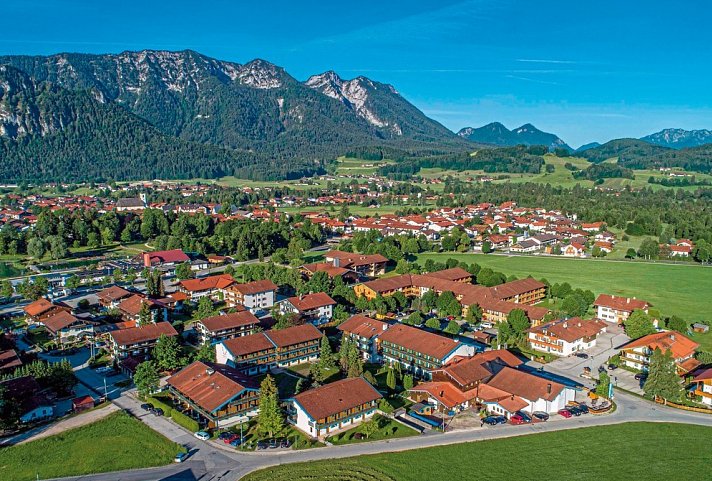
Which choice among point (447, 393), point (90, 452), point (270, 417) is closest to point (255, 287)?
point (270, 417)

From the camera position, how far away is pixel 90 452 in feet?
85.4

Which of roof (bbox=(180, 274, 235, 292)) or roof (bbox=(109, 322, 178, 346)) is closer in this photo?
roof (bbox=(109, 322, 178, 346))

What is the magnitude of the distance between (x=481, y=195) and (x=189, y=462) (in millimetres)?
114156

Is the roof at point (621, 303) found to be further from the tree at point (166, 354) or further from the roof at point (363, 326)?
the tree at point (166, 354)

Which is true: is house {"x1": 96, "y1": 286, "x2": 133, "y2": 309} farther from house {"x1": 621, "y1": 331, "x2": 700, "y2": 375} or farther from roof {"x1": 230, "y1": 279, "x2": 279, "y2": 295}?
house {"x1": 621, "y1": 331, "x2": 700, "y2": 375}

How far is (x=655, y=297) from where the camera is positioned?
2103 inches

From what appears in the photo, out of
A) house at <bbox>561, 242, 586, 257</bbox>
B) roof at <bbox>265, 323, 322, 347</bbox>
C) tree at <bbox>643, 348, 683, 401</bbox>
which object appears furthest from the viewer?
house at <bbox>561, 242, 586, 257</bbox>

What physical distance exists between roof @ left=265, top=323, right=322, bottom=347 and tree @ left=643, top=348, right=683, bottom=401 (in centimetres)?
2069

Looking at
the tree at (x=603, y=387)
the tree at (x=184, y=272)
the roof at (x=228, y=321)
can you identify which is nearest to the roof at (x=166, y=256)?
the tree at (x=184, y=272)

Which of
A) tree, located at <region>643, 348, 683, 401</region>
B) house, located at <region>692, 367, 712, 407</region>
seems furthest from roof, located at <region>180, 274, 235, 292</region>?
house, located at <region>692, 367, 712, 407</region>

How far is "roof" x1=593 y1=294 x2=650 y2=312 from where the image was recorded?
46.8 meters

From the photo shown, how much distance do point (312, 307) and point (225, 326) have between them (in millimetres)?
7983

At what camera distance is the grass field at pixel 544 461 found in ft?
77.3

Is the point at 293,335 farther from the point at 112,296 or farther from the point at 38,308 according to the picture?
the point at 38,308
